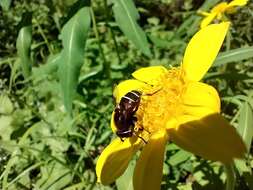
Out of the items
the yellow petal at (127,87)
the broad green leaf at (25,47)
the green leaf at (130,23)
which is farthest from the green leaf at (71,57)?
the yellow petal at (127,87)

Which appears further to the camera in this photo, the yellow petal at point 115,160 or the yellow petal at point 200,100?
the yellow petal at point 115,160

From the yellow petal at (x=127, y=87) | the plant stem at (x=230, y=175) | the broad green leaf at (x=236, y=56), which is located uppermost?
the yellow petal at (x=127, y=87)

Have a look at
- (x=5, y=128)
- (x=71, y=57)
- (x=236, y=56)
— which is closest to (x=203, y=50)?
(x=236, y=56)

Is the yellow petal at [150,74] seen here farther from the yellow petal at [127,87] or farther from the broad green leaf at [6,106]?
the broad green leaf at [6,106]

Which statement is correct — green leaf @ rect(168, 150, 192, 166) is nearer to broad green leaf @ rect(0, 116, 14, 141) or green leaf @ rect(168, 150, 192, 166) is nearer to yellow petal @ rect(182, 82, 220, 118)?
yellow petal @ rect(182, 82, 220, 118)

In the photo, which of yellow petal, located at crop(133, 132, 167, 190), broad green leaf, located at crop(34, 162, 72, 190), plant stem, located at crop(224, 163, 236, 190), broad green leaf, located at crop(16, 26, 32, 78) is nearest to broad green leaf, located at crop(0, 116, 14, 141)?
broad green leaf, located at crop(34, 162, 72, 190)

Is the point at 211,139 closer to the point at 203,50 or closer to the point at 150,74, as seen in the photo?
the point at 203,50
